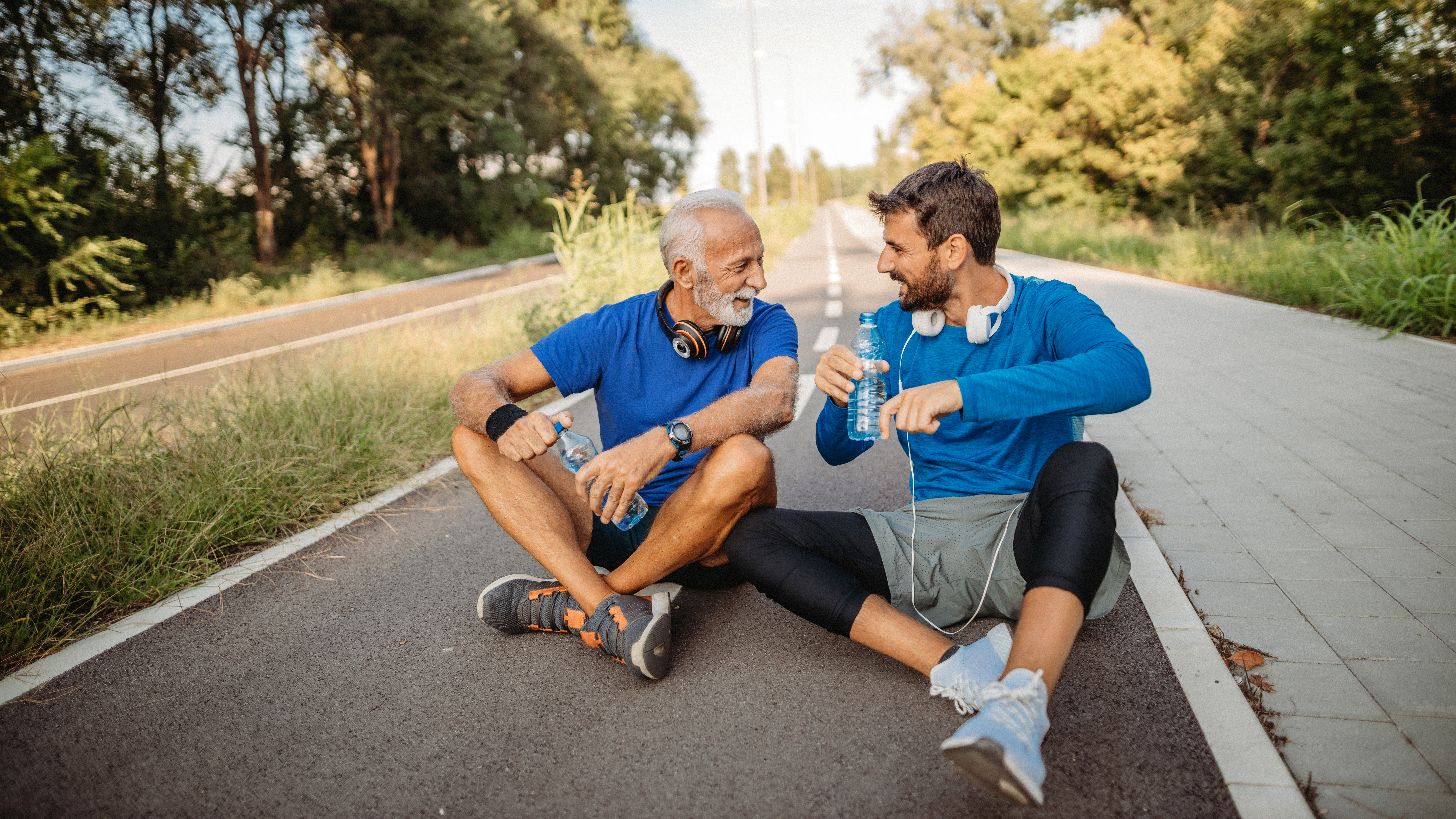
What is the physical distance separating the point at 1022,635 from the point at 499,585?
1814 millimetres

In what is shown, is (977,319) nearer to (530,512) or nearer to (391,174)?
(530,512)

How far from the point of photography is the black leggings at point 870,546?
2129 millimetres

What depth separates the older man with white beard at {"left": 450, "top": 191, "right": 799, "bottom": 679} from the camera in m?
2.56

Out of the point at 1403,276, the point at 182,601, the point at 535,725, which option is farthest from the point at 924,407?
the point at 1403,276

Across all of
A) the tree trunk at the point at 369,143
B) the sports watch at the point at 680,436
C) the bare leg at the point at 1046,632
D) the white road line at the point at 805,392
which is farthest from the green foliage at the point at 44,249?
the bare leg at the point at 1046,632

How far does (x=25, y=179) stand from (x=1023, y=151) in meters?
28.8

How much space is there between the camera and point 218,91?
1970 centimetres

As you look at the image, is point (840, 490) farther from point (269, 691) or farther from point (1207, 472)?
point (269, 691)

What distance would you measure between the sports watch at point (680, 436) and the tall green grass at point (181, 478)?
2414 mm

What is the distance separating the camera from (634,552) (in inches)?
113

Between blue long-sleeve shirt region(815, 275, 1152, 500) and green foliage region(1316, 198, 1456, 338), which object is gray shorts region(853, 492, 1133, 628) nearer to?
blue long-sleeve shirt region(815, 275, 1152, 500)

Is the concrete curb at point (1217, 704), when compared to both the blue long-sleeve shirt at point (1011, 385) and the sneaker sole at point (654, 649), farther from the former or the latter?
the sneaker sole at point (654, 649)

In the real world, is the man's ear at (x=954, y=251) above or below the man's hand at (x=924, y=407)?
above

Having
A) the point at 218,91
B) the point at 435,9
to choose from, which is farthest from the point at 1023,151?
the point at 218,91
